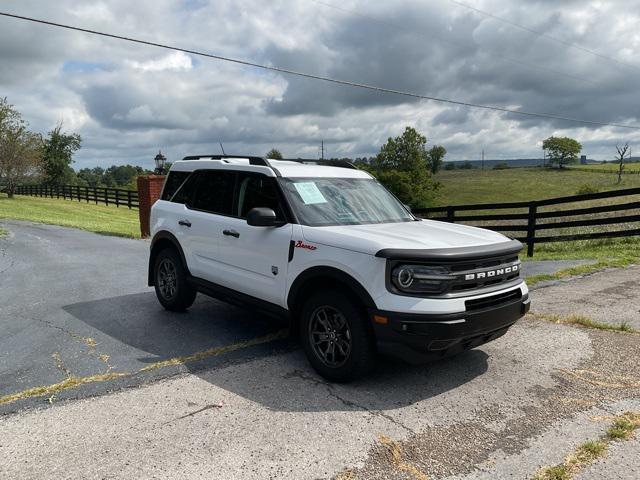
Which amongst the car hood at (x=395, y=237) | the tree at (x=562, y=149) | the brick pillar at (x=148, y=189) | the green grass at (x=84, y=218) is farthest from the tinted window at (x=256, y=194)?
the tree at (x=562, y=149)

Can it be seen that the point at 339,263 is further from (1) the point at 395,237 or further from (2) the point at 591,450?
(2) the point at 591,450

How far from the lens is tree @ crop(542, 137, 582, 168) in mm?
134250

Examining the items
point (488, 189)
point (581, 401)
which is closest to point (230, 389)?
point (581, 401)

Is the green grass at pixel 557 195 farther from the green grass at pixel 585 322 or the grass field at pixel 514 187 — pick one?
the green grass at pixel 585 322

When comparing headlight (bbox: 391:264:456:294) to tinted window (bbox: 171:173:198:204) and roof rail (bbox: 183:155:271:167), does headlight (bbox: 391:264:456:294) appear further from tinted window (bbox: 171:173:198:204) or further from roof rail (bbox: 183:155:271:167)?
tinted window (bbox: 171:173:198:204)

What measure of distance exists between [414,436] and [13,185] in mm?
43315

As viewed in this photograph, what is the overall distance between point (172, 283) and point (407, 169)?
2684 inches

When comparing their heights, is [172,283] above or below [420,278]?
below

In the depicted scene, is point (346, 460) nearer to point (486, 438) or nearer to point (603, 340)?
point (486, 438)

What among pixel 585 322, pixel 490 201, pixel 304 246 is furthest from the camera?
pixel 490 201

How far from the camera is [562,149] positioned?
13475cm

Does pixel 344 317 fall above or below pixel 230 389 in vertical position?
above

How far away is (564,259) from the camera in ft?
33.9

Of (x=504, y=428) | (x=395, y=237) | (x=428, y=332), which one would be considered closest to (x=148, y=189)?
(x=395, y=237)
